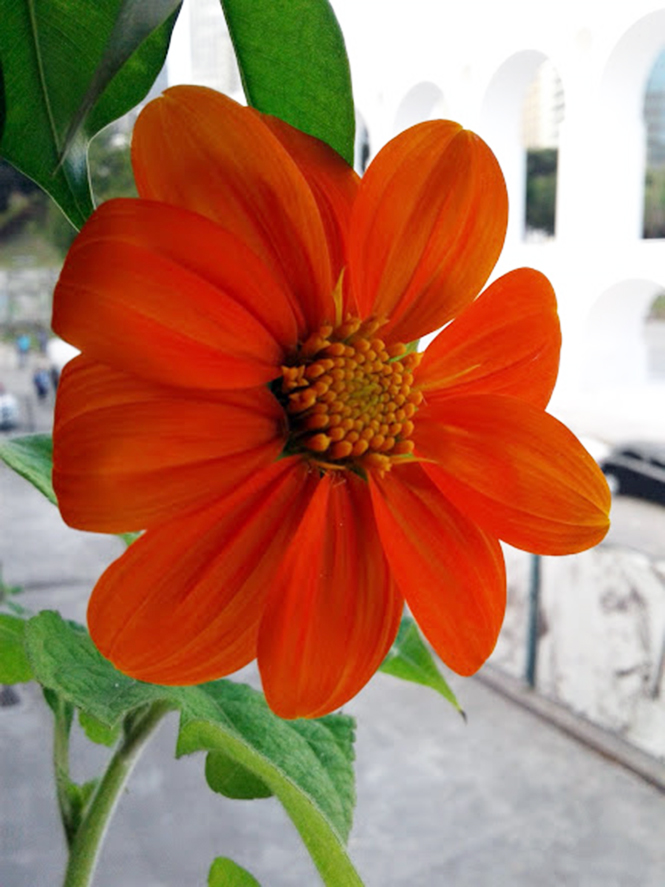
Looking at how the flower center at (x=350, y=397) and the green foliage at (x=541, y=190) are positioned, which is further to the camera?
the green foliage at (x=541, y=190)

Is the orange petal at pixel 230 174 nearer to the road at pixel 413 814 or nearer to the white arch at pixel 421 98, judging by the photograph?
the road at pixel 413 814

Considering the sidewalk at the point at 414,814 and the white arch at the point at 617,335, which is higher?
the white arch at the point at 617,335

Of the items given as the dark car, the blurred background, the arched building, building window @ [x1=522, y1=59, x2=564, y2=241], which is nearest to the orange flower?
the blurred background

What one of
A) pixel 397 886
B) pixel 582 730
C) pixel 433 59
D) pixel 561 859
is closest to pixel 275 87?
pixel 397 886

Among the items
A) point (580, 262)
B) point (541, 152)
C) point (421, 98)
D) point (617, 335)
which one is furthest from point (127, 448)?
point (541, 152)

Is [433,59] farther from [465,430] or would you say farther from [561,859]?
[465,430]

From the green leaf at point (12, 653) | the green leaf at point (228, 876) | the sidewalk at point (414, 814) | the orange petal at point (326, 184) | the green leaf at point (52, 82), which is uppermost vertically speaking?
the green leaf at point (52, 82)

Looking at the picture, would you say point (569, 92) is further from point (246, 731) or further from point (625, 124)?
point (246, 731)

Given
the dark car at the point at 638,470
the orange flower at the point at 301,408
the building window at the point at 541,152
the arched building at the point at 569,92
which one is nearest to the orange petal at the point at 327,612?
the orange flower at the point at 301,408

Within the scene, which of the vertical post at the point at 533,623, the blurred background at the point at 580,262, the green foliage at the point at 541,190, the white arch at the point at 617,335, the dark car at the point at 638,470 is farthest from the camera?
the green foliage at the point at 541,190
